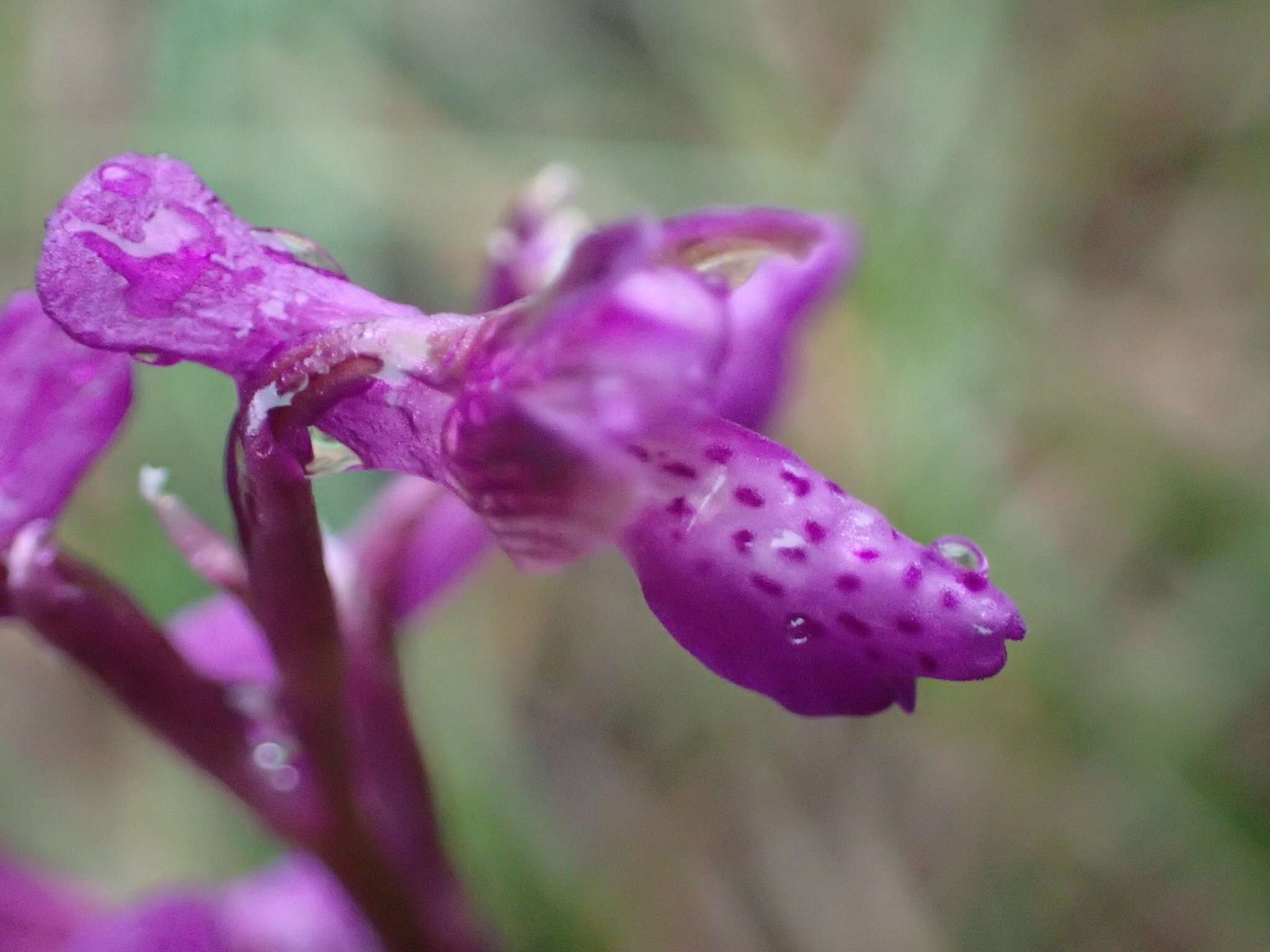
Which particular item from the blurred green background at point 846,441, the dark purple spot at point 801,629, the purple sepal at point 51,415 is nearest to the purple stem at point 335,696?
the purple sepal at point 51,415

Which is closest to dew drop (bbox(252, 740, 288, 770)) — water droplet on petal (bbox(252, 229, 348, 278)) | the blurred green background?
water droplet on petal (bbox(252, 229, 348, 278))

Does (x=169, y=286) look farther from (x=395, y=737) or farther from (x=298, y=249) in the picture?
(x=395, y=737)

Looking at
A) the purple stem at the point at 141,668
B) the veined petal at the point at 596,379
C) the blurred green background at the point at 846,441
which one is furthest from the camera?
the blurred green background at the point at 846,441

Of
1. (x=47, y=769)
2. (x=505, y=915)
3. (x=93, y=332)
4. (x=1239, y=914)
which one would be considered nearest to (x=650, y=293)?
(x=93, y=332)

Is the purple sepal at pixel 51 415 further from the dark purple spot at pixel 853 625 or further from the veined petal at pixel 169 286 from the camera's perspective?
the dark purple spot at pixel 853 625

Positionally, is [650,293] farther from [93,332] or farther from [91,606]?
[91,606]

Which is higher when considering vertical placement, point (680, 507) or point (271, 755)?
point (680, 507)

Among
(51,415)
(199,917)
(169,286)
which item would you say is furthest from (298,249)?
(199,917)
